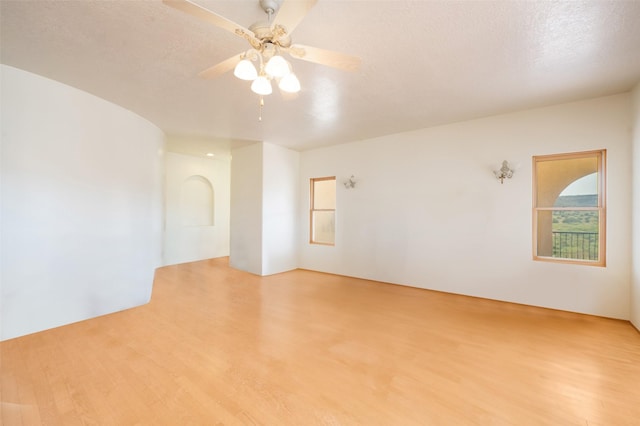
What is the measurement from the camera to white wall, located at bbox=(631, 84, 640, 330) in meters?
2.93

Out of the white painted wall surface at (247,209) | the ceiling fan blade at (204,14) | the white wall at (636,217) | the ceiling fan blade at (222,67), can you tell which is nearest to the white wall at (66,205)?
the white painted wall surface at (247,209)

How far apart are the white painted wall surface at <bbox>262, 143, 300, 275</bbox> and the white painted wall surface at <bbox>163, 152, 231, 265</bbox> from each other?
7.28 ft

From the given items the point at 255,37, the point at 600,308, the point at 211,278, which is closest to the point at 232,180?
the point at 211,278

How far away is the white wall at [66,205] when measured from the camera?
2699mm

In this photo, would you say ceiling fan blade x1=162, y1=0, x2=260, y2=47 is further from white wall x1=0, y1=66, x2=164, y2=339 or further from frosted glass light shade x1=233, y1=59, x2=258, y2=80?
white wall x1=0, y1=66, x2=164, y2=339

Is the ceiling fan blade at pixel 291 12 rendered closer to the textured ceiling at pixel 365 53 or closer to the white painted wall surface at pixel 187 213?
the textured ceiling at pixel 365 53

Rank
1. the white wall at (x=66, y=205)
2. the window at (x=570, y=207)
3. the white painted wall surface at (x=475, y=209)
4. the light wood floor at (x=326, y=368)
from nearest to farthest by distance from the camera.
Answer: the light wood floor at (x=326, y=368)
the white wall at (x=66, y=205)
the white painted wall surface at (x=475, y=209)
the window at (x=570, y=207)

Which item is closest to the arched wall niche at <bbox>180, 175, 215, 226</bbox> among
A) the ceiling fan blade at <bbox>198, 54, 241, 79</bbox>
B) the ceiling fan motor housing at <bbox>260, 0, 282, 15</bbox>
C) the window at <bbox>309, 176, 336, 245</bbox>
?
the window at <bbox>309, 176, 336, 245</bbox>

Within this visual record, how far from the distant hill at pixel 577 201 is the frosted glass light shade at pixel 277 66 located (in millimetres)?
4234

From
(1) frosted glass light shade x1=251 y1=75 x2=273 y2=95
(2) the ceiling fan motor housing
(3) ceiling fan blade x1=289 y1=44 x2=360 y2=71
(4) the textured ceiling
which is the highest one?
(4) the textured ceiling

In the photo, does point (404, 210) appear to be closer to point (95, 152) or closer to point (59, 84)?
point (95, 152)

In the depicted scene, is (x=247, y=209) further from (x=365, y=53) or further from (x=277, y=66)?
(x=277, y=66)

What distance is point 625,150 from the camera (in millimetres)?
3168

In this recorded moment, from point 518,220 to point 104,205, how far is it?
19.3ft
